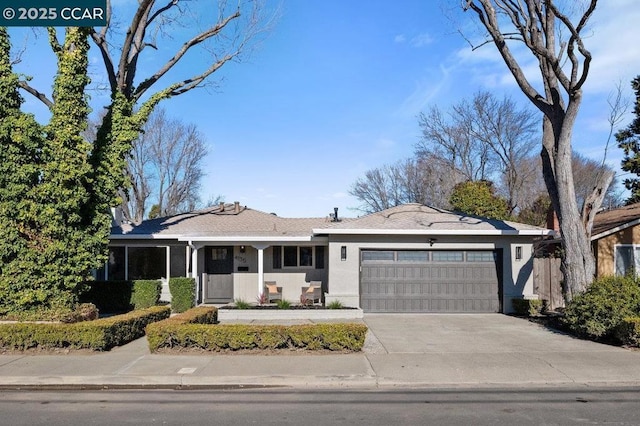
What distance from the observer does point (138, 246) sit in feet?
63.4

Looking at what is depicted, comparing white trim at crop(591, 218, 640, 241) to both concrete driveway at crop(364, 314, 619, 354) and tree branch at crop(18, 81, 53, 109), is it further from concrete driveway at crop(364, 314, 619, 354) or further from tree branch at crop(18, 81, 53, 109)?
tree branch at crop(18, 81, 53, 109)

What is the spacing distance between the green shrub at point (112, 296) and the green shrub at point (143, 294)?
0.53 ft

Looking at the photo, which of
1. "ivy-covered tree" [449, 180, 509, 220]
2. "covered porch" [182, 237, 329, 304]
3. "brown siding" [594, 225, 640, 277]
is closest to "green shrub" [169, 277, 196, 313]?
"covered porch" [182, 237, 329, 304]

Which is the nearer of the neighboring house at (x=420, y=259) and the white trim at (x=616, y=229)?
the neighboring house at (x=420, y=259)

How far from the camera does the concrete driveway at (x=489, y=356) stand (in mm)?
8742

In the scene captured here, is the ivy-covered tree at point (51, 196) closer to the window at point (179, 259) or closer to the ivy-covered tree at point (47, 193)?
the ivy-covered tree at point (47, 193)

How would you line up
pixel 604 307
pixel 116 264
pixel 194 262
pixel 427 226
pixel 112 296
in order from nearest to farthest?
1. pixel 604 307
2. pixel 427 226
3. pixel 112 296
4. pixel 194 262
5. pixel 116 264

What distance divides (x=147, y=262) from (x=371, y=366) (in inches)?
490

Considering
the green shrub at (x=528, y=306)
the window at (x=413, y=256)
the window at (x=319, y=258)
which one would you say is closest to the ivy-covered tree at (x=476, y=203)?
the window at (x=413, y=256)

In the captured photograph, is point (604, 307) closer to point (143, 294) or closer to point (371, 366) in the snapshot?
point (371, 366)

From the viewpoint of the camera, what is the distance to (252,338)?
10516 mm

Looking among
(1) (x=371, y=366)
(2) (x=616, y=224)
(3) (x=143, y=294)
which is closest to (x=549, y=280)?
(2) (x=616, y=224)

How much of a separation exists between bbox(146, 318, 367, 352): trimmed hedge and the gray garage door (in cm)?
669

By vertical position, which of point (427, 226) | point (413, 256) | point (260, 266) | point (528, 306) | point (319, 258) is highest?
point (427, 226)
